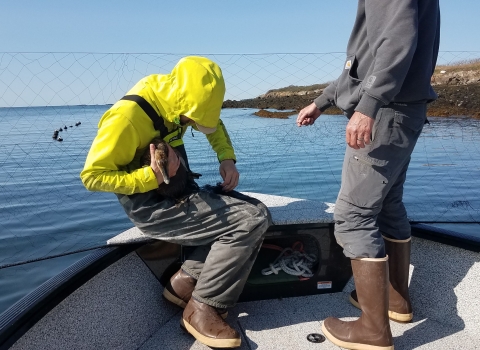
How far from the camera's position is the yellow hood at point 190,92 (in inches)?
85.4

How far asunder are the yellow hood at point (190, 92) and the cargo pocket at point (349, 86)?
2.01ft

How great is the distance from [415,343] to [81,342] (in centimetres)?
177

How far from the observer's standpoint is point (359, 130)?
75.4 inches

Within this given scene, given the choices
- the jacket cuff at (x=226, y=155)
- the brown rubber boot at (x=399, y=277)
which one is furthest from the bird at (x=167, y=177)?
the brown rubber boot at (x=399, y=277)

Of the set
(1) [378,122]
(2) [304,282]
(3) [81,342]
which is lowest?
(2) [304,282]

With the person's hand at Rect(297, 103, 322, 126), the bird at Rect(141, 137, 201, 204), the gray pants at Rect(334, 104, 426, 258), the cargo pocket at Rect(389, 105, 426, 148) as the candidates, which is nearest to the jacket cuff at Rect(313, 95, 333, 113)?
the person's hand at Rect(297, 103, 322, 126)

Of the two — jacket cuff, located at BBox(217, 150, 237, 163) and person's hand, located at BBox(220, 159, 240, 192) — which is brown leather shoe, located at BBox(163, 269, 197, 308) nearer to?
person's hand, located at BBox(220, 159, 240, 192)

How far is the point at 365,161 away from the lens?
213 centimetres

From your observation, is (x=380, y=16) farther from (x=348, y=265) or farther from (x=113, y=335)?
(x=113, y=335)

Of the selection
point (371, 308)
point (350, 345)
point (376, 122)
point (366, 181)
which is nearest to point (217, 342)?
point (350, 345)

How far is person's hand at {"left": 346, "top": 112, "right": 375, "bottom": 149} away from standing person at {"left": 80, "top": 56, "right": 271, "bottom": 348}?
68cm

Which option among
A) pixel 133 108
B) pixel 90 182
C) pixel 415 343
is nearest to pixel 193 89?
A: pixel 133 108

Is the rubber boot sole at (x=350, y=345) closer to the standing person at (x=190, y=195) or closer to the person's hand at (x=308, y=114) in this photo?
the standing person at (x=190, y=195)

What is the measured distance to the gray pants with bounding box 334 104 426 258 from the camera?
2.09 m
